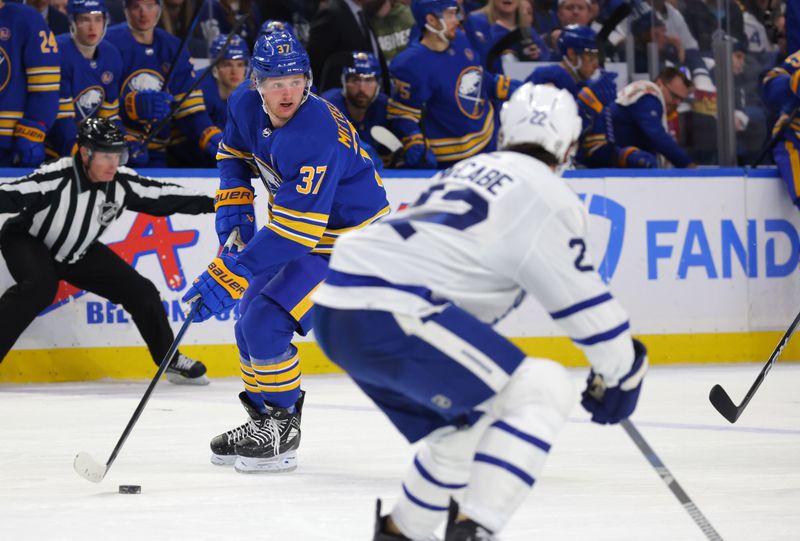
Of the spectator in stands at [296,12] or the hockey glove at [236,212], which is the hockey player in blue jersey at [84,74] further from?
the hockey glove at [236,212]

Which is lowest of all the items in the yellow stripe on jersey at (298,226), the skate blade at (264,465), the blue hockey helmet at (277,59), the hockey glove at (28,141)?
the skate blade at (264,465)

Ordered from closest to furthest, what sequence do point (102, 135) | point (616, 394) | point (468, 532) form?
point (468, 532) → point (616, 394) → point (102, 135)

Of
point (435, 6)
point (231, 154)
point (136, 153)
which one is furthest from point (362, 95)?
point (231, 154)

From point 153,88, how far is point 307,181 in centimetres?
341

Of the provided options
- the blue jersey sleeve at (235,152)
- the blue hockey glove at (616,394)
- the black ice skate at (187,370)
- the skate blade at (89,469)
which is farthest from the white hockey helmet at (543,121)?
the black ice skate at (187,370)

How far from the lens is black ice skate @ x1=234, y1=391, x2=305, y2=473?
4047 millimetres

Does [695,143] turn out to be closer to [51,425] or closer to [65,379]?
[65,379]

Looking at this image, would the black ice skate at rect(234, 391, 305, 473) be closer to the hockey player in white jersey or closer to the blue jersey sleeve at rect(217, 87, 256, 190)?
the blue jersey sleeve at rect(217, 87, 256, 190)

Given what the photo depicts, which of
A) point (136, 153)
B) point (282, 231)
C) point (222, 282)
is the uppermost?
point (282, 231)

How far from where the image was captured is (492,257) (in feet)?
7.86

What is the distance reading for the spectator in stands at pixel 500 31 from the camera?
7.68 m

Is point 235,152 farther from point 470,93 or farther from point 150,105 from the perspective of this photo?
point 470,93

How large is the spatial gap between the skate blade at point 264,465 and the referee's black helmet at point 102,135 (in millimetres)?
2585

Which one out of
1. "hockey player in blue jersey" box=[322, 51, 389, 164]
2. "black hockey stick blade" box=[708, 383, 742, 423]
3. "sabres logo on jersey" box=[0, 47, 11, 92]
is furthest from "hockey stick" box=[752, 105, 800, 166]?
"sabres logo on jersey" box=[0, 47, 11, 92]
